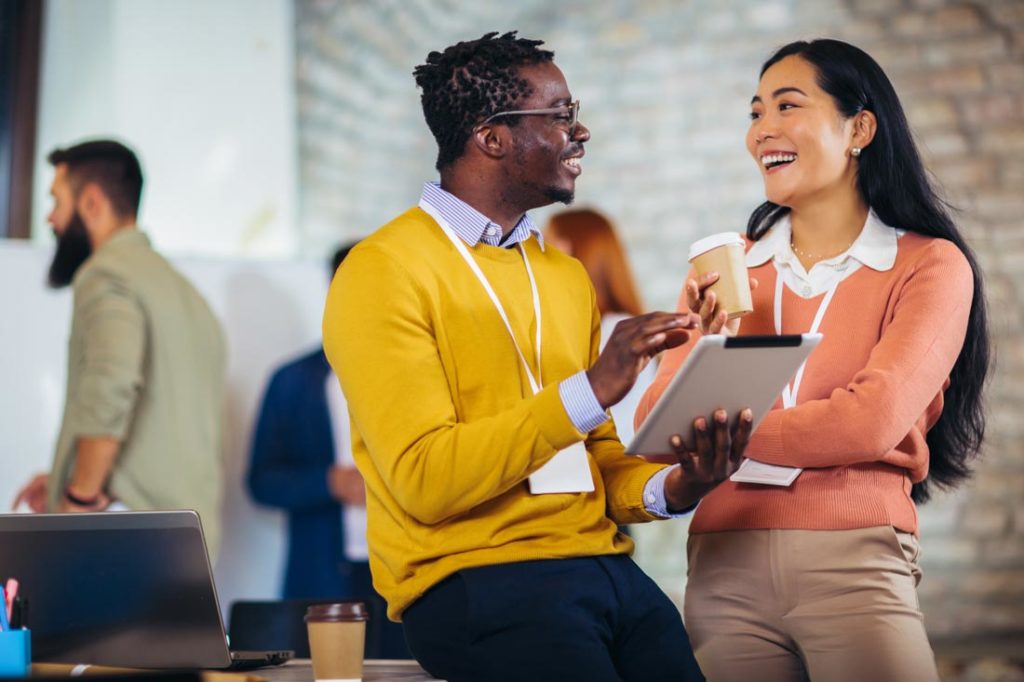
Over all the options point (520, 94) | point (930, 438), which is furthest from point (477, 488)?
point (930, 438)

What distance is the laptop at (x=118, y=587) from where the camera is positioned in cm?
170

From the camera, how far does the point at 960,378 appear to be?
218cm

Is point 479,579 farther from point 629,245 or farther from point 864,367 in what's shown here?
point 629,245

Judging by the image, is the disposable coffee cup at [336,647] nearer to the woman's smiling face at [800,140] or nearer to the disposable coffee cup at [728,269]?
the disposable coffee cup at [728,269]

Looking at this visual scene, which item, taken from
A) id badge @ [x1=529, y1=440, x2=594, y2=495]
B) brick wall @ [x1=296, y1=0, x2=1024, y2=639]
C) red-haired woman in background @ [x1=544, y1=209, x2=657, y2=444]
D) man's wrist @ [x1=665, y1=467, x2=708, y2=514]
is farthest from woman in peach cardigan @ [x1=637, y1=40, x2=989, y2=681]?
brick wall @ [x1=296, y1=0, x2=1024, y2=639]

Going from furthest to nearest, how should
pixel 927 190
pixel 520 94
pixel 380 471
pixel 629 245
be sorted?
pixel 629 245
pixel 927 190
pixel 520 94
pixel 380 471

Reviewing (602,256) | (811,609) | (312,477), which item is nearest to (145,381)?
(312,477)

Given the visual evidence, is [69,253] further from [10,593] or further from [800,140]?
[800,140]

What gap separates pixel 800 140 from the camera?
2146mm

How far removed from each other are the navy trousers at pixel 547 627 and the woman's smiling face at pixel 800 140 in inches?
29.5

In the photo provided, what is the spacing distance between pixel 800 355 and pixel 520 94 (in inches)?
25.0

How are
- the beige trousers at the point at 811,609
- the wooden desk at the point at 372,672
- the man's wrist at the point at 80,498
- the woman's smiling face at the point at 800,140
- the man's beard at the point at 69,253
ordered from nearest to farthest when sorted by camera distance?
the wooden desk at the point at 372,672 → the beige trousers at the point at 811,609 → the woman's smiling face at the point at 800,140 → the man's wrist at the point at 80,498 → the man's beard at the point at 69,253

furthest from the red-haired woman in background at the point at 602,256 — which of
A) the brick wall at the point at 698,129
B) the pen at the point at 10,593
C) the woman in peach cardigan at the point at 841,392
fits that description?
the pen at the point at 10,593

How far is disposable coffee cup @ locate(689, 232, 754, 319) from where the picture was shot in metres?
1.95
